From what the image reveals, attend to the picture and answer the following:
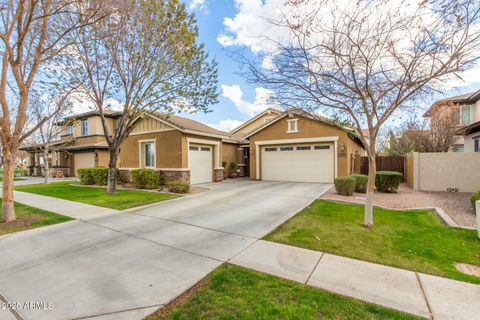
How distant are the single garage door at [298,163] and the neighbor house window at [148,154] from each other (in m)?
7.61

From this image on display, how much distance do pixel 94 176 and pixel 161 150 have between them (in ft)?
16.6

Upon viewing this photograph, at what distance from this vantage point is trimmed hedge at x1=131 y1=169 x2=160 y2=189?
41.5 feet

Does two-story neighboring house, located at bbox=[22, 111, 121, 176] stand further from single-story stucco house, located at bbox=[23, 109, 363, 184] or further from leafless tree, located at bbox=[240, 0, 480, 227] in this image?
leafless tree, located at bbox=[240, 0, 480, 227]

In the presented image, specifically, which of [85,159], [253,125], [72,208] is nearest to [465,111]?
[253,125]

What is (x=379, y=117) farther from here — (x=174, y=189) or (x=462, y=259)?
(x=174, y=189)

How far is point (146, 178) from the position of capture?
1277 centimetres

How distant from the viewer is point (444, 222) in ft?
20.7

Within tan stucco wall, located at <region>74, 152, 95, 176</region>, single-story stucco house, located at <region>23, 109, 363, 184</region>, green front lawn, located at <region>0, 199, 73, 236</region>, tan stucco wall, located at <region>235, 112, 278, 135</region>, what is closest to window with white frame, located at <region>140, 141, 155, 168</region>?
single-story stucco house, located at <region>23, 109, 363, 184</region>

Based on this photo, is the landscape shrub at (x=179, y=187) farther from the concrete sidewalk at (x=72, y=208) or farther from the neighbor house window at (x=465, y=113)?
the neighbor house window at (x=465, y=113)

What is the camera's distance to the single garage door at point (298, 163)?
14.5 meters

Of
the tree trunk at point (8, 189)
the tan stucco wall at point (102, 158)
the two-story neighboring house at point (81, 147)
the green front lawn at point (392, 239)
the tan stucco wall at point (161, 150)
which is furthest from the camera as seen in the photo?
the two-story neighboring house at point (81, 147)

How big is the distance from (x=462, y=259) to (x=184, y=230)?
18.9 feet

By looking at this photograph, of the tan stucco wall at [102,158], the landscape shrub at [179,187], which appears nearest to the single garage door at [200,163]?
the landscape shrub at [179,187]

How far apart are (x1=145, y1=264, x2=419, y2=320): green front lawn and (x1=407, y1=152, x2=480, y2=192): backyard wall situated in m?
11.8
